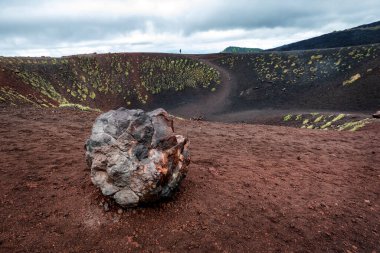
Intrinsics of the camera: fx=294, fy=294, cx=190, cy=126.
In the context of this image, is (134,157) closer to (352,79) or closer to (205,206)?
(205,206)

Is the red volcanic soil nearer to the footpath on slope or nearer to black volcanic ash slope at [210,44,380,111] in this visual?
black volcanic ash slope at [210,44,380,111]

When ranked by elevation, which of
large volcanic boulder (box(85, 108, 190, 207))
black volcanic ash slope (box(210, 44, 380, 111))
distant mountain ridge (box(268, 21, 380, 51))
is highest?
distant mountain ridge (box(268, 21, 380, 51))

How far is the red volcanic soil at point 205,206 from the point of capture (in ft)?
21.1

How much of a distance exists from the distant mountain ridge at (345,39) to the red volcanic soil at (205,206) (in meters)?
94.9

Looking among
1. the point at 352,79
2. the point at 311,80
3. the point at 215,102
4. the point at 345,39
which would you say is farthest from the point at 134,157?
the point at 345,39

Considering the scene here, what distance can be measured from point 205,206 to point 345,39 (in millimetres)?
118907

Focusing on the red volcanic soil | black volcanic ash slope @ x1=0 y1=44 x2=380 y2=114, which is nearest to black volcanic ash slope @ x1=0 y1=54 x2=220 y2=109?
black volcanic ash slope @ x1=0 y1=44 x2=380 y2=114

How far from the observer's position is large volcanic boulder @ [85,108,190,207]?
6.98 meters

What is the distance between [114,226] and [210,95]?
142ft

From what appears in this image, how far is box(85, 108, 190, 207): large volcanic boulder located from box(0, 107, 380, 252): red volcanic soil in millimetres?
512

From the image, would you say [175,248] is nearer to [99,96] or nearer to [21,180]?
[21,180]

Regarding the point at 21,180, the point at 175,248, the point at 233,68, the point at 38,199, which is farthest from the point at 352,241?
the point at 233,68

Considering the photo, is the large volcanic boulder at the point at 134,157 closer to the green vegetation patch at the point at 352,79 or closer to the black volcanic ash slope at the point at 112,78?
the black volcanic ash slope at the point at 112,78

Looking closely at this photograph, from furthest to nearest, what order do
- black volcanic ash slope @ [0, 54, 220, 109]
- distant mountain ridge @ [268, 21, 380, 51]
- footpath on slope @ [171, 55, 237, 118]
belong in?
distant mountain ridge @ [268, 21, 380, 51] → footpath on slope @ [171, 55, 237, 118] → black volcanic ash slope @ [0, 54, 220, 109]
